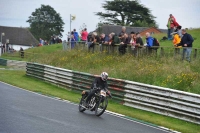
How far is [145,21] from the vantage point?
3853 inches

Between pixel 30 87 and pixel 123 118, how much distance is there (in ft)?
34.6

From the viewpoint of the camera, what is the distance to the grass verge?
55.0 feet

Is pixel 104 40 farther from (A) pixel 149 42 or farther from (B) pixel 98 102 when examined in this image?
(B) pixel 98 102

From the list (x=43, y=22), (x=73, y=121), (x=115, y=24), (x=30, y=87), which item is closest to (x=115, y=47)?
(x=30, y=87)

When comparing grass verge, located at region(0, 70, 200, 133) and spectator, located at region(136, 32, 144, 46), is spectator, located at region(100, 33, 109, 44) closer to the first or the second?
spectator, located at region(136, 32, 144, 46)

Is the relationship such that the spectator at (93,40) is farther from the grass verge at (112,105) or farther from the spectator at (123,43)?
the grass verge at (112,105)

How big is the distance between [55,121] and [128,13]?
80559 millimetres

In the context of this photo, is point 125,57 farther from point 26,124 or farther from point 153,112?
point 26,124

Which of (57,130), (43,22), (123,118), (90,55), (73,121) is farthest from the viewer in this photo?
(43,22)

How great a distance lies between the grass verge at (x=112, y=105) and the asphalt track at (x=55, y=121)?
1.13m

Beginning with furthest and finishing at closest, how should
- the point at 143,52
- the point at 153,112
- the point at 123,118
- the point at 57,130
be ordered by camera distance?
1. the point at 143,52
2. the point at 153,112
3. the point at 123,118
4. the point at 57,130

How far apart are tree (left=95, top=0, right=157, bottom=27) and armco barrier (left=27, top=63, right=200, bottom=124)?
67.3 metres

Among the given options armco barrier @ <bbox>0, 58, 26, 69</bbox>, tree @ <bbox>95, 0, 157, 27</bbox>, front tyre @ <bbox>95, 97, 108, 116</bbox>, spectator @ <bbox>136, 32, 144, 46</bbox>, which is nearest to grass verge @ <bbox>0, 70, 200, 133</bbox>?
front tyre @ <bbox>95, 97, 108, 116</bbox>

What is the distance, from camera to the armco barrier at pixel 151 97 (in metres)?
17.4
